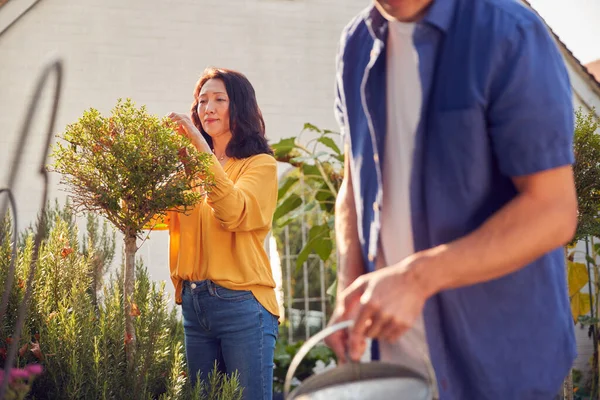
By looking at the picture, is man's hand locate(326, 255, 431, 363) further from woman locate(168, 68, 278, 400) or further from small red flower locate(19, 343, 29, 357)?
woman locate(168, 68, 278, 400)

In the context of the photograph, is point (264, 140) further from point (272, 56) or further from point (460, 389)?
point (272, 56)

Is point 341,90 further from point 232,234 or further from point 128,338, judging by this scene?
point 232,234

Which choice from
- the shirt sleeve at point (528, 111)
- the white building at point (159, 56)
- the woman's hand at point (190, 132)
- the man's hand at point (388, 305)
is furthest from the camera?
the white building at point (159, 56)

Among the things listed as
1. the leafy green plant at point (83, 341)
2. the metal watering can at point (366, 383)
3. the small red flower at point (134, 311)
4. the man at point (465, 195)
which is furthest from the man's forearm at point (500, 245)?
the small red flower at point (134, 311)

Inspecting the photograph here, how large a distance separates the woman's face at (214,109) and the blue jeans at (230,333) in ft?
2.64

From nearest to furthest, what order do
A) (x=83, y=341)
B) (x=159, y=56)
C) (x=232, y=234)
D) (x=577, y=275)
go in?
(x=83, y=341)
(x=232, y=234)
(x=577, y=275)
(x=159, y=56)

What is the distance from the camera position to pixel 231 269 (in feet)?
12.6

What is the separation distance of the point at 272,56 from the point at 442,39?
22.6ft

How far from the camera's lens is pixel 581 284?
6.49m

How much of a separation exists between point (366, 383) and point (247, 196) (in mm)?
2735

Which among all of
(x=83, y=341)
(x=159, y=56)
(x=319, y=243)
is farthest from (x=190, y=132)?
(x=159, y=56)

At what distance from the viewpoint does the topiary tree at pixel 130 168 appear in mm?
3551

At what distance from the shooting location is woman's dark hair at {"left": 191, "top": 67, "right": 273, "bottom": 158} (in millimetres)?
4160

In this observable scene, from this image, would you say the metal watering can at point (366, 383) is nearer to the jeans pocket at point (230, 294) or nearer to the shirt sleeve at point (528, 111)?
the shirt sleeve at point (528, 111)
